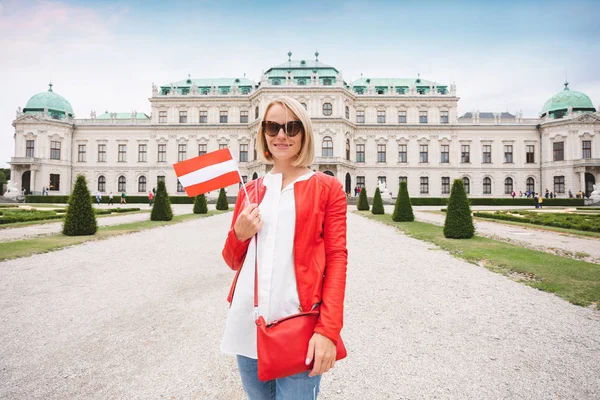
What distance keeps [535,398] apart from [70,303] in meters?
5.22

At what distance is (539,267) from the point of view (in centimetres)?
616

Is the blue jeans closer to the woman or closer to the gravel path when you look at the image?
the woman

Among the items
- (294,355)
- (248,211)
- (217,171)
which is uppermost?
(217,171)

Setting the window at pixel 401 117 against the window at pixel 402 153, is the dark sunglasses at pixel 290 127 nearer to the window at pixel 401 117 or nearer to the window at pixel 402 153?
the window at pixel 402 153

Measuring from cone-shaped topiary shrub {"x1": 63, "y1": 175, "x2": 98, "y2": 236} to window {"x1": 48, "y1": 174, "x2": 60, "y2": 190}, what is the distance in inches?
1486

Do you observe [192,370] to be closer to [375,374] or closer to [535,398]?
[375,374]

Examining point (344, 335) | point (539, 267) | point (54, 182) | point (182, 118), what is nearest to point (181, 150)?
point (182, 118)

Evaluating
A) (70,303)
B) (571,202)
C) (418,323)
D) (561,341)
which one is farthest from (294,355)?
(571,202)

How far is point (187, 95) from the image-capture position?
42438mm

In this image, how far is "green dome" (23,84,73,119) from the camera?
140ft

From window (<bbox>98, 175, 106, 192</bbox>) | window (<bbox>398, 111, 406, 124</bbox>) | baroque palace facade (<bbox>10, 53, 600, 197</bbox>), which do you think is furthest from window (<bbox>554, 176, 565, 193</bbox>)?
window (<bbox>98, 175, 106, 192</bbox>)

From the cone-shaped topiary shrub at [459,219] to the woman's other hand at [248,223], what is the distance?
9.89 metres

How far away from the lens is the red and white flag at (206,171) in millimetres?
1759

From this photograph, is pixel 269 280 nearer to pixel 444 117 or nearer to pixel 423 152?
pixel 423 152
